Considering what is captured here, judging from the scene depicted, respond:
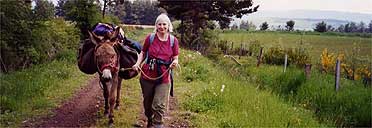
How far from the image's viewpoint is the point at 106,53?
698 centimetres

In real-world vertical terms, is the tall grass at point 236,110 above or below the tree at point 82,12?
below

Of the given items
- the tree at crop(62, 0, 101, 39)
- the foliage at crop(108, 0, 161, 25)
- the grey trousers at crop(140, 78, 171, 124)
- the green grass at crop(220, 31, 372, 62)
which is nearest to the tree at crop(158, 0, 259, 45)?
the green grass at crop(220, 31, 372, 62)

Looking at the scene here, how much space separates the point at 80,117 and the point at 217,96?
303 centimetres

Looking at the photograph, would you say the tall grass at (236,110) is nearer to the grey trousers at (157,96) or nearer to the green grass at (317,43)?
the grey trousers at (157,96)

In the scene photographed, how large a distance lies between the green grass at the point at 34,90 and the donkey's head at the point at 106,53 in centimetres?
204

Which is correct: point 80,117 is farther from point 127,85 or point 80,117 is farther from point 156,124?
point 127,85

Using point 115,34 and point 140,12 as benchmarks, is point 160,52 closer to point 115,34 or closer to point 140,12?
point 115,34

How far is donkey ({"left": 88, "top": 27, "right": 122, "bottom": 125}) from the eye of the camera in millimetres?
6940

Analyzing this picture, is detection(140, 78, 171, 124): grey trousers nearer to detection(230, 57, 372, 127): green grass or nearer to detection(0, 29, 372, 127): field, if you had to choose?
detection(0, 29, 372, 127): field

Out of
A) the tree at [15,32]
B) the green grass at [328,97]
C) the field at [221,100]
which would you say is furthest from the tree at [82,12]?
the green grass at [328,97]

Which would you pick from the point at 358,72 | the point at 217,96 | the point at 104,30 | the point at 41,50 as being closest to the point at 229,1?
the point at 358,72

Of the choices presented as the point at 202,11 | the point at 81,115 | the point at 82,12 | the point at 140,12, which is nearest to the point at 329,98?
the point at 81,115

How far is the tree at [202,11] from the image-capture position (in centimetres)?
3092

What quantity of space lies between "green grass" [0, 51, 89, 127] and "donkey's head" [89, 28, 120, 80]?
2.04 metres
